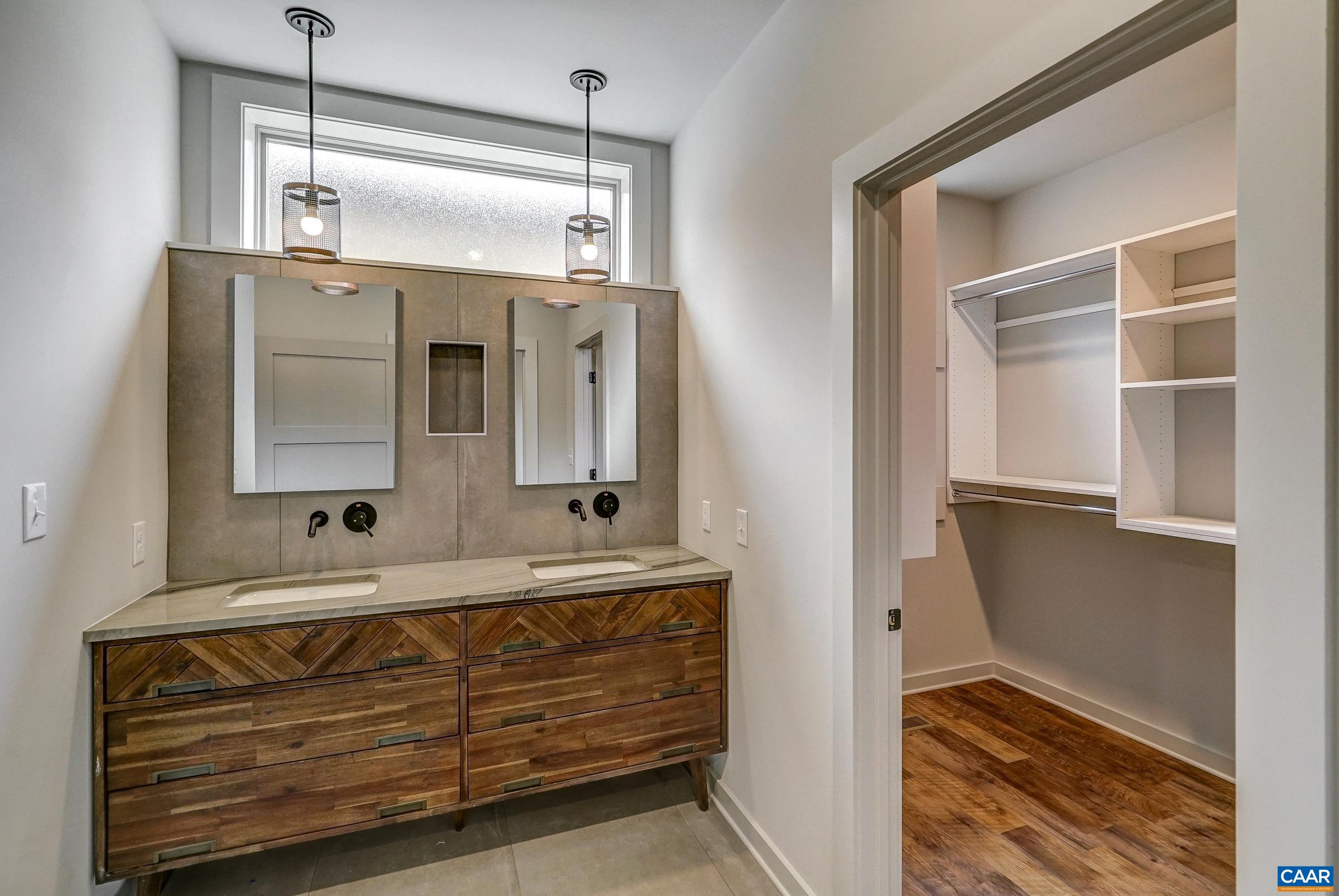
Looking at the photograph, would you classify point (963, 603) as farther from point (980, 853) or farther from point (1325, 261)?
point (1325, 261)

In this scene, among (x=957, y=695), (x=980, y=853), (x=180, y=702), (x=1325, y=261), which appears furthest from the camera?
(x=957, y=695)

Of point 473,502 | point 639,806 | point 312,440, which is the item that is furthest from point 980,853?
point 312,440

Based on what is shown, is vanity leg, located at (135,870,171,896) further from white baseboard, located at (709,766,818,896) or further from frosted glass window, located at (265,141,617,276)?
frosted glass window, located at (265,141,617,276)

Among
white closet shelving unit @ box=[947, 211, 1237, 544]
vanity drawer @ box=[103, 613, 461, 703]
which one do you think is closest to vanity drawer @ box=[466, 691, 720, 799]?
vanity drawer @ box=[103, 613, 461, 703]

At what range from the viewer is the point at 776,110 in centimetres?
200

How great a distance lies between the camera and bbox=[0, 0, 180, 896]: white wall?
136 centimetres

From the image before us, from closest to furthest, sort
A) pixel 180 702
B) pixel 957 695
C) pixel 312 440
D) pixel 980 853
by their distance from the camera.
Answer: pixel 180 702 < pixel 980 853 < pixel 312 440 < pixel 957 695

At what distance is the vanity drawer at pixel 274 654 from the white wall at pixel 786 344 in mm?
1008

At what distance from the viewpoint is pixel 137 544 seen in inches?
77.2

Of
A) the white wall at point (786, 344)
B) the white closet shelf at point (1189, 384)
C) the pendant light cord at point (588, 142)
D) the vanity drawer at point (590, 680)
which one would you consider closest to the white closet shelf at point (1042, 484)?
the white closet shelf at point (1189, 384)

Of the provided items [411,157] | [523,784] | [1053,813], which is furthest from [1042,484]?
[411,157]

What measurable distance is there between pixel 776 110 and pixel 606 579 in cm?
159

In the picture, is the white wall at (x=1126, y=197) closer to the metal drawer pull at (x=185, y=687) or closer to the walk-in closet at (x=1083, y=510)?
the walk-in closet at (x=1083, y=510)

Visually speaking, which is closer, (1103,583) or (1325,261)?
(1325,261)
